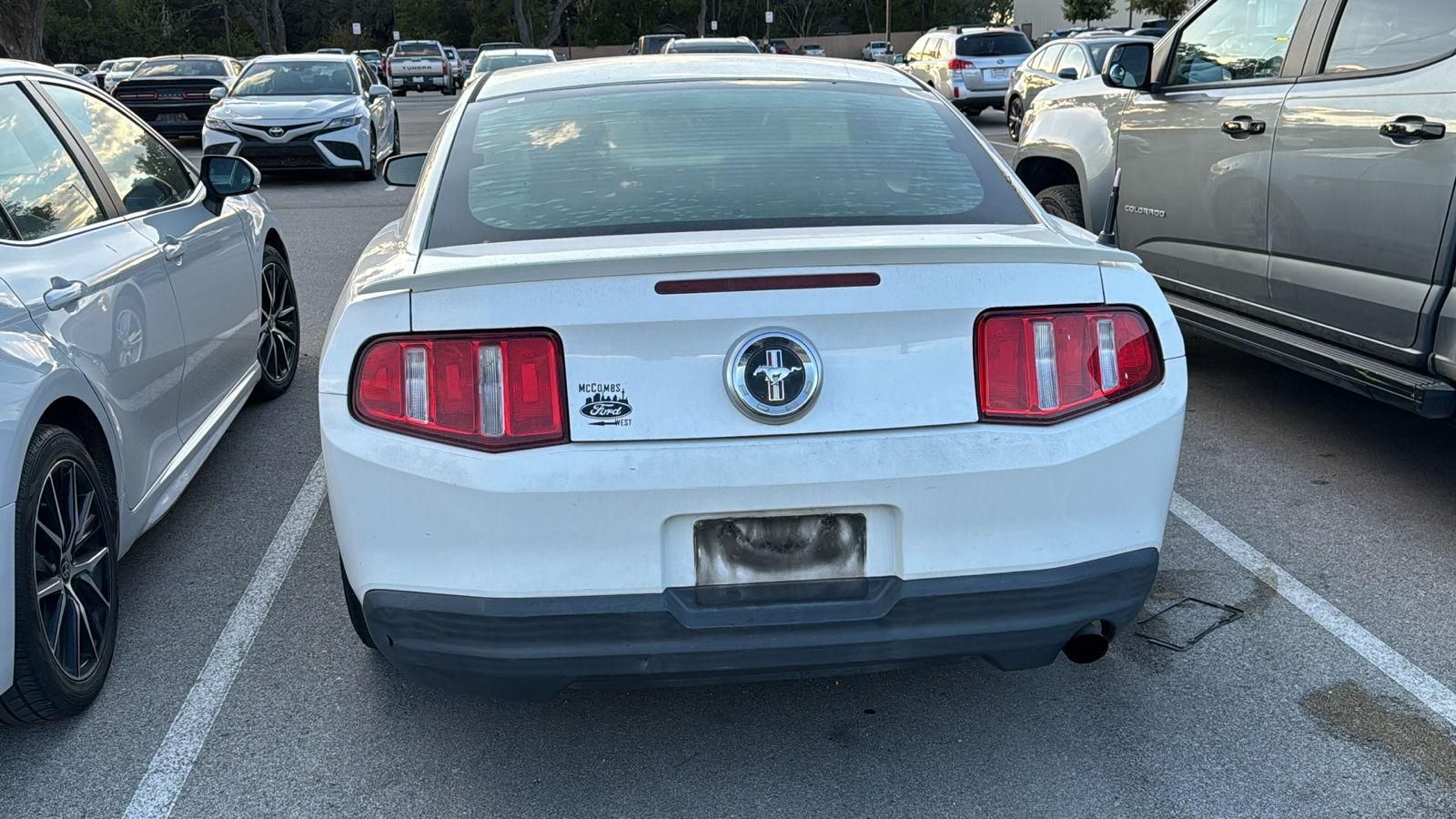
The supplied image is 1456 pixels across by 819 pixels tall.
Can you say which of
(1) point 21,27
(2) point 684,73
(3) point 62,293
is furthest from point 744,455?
(1) point 21,27

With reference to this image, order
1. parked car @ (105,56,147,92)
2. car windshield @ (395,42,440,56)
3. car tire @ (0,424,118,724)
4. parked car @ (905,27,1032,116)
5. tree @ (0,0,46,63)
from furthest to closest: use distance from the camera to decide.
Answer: car windshield @ (395,42,440,56)
tree @ (0,0,46,63)
parked car @ (105,56,147,92)
parked car @ (905,27,1032,116)
car tire @ (0,424,118,724)

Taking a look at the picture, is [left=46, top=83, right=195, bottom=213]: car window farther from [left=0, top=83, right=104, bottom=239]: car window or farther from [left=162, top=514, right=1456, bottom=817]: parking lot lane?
[left=162, top=514, right=1456, bottom=817]: parking lot lane

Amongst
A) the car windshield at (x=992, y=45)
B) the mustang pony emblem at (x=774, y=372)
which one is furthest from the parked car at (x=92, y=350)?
the car windshield at (x=992, y=45)

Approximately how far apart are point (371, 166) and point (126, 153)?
39.9ft

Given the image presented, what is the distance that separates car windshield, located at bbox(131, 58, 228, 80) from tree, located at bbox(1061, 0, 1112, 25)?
48649 millimetres

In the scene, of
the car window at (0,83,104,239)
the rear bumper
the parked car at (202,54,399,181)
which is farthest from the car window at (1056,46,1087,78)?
the rear bumper

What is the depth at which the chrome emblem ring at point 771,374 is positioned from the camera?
8.31ft

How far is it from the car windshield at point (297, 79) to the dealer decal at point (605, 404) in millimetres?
14792

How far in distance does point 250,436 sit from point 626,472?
11.9 ft

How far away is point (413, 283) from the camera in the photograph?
8.66 feet

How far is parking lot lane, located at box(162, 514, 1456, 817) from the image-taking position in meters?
2.84

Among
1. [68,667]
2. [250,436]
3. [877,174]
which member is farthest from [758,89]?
[250,436]

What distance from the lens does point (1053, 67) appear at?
17672 millimetres

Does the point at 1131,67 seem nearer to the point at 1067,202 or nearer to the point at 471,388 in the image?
the point at 1067,202
